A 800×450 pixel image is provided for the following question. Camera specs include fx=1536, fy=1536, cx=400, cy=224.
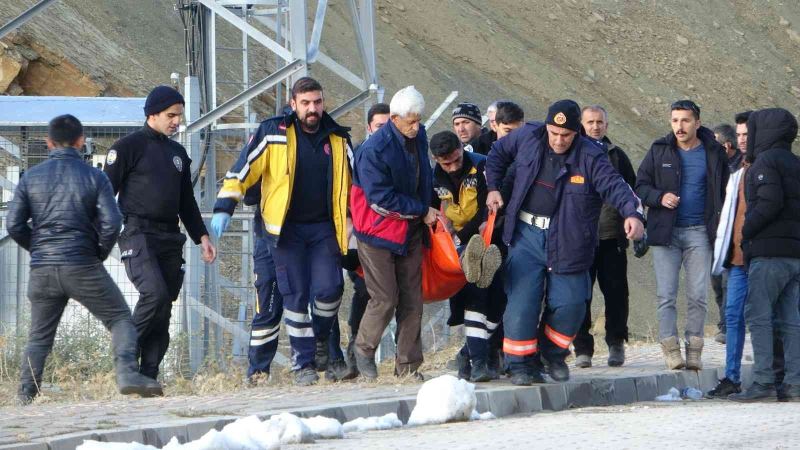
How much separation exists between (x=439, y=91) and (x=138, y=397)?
1110 inches

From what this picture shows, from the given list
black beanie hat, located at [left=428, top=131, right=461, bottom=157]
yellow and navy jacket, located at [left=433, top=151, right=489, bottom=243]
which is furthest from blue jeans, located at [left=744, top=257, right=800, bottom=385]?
black beanie hat, located at [left=428, top=131, right=461, bottom=157]

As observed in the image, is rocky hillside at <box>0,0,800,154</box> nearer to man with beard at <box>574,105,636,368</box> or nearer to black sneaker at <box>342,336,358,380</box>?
man with beard at <box>574,105,636,368</box>

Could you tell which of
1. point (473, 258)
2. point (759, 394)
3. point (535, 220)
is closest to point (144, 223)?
point (473, 258)

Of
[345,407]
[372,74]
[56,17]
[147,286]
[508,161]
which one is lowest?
[345,407]

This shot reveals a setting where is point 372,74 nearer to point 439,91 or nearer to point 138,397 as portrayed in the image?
point 138,397

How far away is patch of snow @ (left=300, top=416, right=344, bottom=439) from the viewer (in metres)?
7.93

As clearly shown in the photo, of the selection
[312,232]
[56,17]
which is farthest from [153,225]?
[56,17]

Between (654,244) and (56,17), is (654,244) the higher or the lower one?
the lower one

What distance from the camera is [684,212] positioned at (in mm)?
11609

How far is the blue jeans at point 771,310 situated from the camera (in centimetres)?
1059

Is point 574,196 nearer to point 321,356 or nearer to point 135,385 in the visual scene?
point 321,356

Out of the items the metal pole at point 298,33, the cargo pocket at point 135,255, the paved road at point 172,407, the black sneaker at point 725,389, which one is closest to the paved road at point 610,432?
the paved road at point 172,407

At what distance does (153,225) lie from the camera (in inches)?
404

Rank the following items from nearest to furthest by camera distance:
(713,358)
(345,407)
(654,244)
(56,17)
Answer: (345,407) → (654,244) → (713,358) → (56,17)
